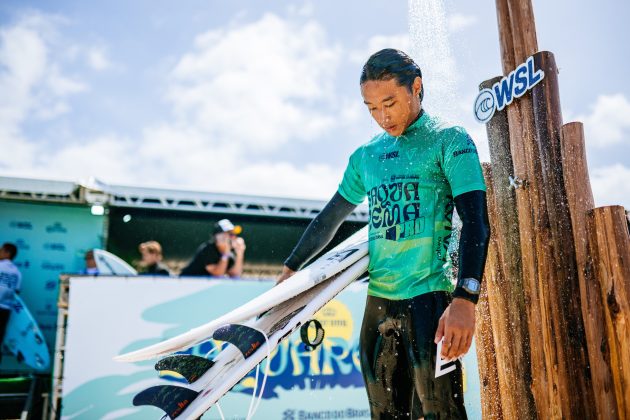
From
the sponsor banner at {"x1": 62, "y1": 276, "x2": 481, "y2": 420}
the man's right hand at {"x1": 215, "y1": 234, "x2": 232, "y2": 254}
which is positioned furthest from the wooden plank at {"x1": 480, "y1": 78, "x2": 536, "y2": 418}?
the man's right hand at {"x1": 215, "y1": 234, "x2": 232, "y2": 254}

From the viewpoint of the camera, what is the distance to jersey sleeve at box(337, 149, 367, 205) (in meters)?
2.48

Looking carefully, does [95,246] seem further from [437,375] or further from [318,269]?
[437,375]

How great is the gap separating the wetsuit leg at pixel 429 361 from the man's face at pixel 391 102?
769mm

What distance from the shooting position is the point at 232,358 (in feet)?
7.11

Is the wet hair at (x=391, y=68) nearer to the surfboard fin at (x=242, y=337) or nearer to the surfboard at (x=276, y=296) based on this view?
the surfboard at (x=276, y=296)

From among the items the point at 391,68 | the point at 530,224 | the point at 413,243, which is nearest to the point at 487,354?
the point at 530,224

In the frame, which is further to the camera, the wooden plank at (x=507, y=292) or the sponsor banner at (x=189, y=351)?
the sponsor banner at (x=189, y=351)

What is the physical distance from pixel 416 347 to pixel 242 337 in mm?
722

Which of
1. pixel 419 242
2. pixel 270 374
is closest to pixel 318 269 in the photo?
pixel 419 242

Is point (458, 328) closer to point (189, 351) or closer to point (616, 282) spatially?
point (616, 282)

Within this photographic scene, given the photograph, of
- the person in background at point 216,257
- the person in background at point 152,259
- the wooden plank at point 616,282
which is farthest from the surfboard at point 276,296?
the person in background at point 152,259

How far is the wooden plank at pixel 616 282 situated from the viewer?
213 cm

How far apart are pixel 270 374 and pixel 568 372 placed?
3.71 m

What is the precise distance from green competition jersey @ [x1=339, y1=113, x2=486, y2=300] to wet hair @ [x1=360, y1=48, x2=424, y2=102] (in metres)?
0.21
